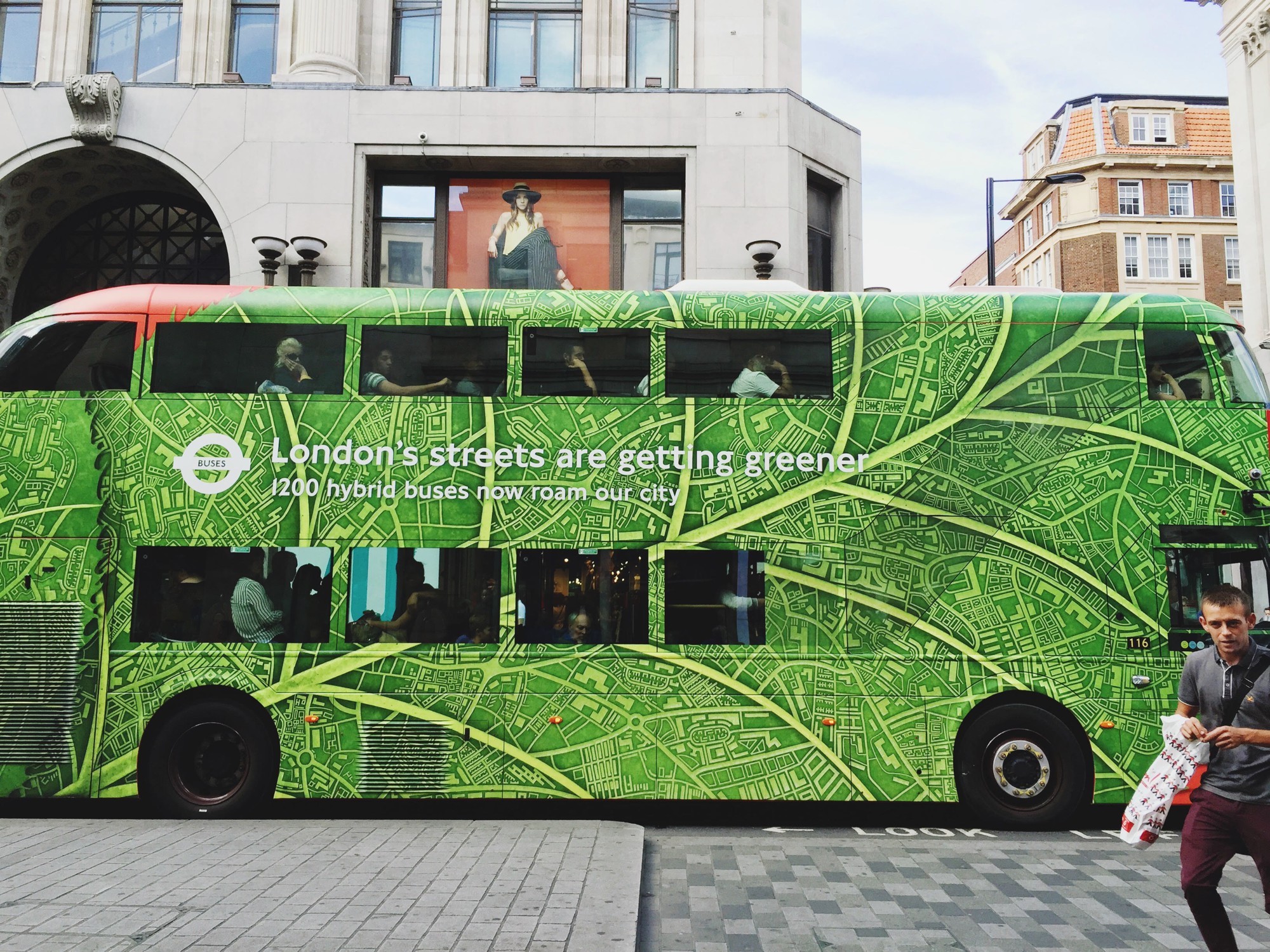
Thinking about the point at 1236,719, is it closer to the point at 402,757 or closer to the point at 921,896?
the point at 921,896

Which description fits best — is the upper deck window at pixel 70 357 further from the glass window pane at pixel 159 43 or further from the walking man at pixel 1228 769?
the glass window pane at pixel 159 43

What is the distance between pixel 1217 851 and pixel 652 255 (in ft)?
41.7

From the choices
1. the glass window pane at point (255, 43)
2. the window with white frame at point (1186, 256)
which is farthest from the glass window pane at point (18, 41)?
the window with white frame at point (1186, 256)

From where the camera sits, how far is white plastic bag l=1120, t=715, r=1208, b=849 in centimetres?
427

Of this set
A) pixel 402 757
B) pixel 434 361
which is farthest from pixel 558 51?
pixel 402 757

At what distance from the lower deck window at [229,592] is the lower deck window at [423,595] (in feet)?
0.93

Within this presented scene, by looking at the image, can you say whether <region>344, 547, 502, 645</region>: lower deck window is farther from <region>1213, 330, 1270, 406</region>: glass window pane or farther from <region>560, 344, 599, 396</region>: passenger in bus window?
<region>1213, 330, 1270, 406</region>: glass window pane

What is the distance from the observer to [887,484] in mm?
8055

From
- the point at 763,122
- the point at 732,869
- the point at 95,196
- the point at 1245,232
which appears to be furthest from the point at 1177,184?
the point at 732,869

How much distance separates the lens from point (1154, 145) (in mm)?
55688

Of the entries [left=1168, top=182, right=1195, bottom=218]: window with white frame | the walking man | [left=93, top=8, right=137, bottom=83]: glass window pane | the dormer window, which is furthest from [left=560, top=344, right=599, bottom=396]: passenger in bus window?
the dormer window

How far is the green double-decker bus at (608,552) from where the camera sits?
7.91 m

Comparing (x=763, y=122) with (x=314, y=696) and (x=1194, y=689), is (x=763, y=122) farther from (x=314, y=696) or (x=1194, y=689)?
(x=1194, y=689)

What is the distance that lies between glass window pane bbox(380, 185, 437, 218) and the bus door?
8386 mm
